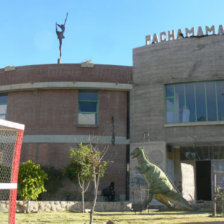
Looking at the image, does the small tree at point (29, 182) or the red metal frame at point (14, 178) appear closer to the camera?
the red metal frame at point (14, 178)

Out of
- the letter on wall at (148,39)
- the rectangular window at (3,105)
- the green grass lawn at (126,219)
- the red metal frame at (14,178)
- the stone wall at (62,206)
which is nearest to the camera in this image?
the red metal frame at (14,178)

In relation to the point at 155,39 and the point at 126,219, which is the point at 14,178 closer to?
the point at 126,219

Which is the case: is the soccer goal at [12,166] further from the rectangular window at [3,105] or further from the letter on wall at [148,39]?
the letter on wall at [148,39]

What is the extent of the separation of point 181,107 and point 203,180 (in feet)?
19.0

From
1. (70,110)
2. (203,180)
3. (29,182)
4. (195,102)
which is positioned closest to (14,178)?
(29,182)

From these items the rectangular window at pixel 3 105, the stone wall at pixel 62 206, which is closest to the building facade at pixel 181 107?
the stone wall at pixel 62 206

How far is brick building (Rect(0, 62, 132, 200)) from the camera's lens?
836 inches

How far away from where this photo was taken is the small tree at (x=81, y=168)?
49.9ft

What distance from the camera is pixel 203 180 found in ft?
72.9

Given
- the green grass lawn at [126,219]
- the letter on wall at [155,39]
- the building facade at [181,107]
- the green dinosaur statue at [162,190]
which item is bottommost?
the green grass lawn at [126,219]

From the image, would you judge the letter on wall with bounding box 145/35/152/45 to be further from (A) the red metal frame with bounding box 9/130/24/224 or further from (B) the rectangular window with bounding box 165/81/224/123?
(A) the red metal frame with bounding box 9/130/24/224

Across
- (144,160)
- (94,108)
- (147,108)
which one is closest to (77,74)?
(94,108)

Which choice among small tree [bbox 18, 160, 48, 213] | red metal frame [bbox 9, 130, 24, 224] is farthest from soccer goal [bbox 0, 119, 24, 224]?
small tree [bbox 18, 160, 48, 213]

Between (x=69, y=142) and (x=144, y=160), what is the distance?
23.5ft
